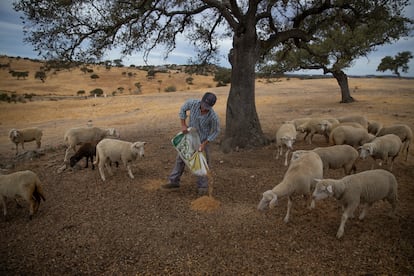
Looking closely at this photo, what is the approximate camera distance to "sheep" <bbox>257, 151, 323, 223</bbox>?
15.9 ft

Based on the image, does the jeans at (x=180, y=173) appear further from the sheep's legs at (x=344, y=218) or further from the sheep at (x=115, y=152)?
the sheep's legs at (x=344, y=218)

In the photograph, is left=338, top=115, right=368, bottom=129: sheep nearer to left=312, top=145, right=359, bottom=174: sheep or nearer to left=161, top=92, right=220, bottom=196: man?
left=312, top=145, right=359, bottom=174: sheep

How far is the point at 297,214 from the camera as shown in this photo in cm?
543

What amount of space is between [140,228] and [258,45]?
7727 millimetres

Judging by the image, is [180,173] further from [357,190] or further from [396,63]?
[396,63]

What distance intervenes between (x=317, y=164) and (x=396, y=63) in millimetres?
58660

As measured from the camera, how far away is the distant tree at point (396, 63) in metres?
50.4

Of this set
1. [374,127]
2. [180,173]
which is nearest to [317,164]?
[180,173]

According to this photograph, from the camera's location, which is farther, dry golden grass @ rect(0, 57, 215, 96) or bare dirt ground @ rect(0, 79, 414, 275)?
dry golden grass @ rect(0, 57, 215, 96)

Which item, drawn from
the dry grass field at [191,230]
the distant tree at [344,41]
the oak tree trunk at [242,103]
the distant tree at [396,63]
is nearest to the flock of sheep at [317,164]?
the dry grass field at [191,230]

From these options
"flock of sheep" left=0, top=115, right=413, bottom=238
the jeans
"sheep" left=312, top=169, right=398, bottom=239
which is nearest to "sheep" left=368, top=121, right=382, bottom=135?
"flock of sheep" left=0, top=115, right=413, bottom=238

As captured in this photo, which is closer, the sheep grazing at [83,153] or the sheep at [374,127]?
the sheep grazing at [83,153]

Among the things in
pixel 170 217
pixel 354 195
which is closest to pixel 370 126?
pixel 354 195

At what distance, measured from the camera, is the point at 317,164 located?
5.74 m
